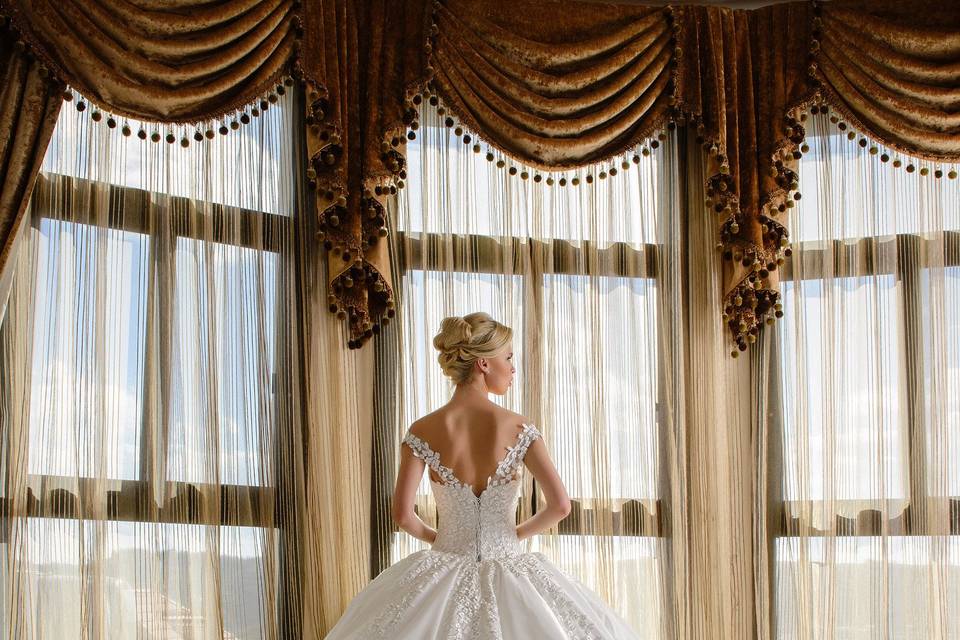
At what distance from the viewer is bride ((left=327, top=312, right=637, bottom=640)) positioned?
2.99 metres

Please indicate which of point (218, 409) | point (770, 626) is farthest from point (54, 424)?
point (770, 626)

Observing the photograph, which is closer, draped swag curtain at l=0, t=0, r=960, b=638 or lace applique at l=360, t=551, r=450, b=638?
A: lace applique at l=360, t=551, r=450, b=638

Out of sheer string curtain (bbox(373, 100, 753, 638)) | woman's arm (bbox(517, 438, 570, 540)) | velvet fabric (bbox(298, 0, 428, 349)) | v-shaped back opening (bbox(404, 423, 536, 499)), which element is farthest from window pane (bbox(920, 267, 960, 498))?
velvet fabric (bbox(298, 0, 428, 349))

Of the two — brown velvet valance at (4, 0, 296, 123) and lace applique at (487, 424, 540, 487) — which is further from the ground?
brown velvet valance at (4, 0, 296, 123)

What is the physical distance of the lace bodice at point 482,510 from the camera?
10.8 feet

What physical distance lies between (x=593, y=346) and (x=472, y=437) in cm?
81

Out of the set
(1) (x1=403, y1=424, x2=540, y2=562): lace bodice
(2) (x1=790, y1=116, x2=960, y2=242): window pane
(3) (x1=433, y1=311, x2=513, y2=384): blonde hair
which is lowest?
(1) (x1=403, y1=424, x2=540, y2=562): lace bodice

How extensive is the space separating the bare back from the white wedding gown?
2 cm

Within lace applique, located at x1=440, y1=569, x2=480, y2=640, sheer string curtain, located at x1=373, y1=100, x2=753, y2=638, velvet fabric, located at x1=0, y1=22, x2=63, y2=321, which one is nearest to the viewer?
lace applique, located at x1=440, y1=569, x2=480, y2=640

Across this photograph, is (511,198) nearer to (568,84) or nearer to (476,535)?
(568,84)

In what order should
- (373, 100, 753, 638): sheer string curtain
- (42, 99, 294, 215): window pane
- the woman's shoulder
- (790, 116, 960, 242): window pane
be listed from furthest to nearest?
1. (790, 116, 960, 242): window pane
2. (373, 100, 753, 638): sheer string curtain
3. (42, 99, 294, 215): window pane
4. the woman's shoulder

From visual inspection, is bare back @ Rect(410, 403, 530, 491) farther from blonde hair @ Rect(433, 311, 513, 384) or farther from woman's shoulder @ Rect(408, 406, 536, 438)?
blonde hair @ Rect(433, 311, 513, 384)

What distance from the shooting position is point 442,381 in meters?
3.90

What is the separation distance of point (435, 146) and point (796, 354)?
153 cm
